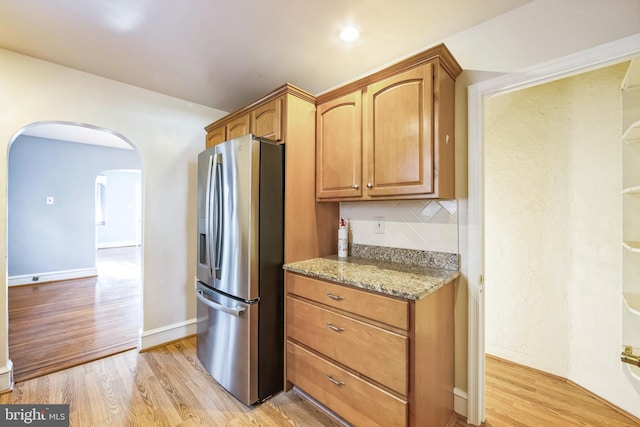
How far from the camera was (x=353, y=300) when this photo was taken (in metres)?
1.47

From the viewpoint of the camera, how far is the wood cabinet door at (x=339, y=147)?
1.87 meters

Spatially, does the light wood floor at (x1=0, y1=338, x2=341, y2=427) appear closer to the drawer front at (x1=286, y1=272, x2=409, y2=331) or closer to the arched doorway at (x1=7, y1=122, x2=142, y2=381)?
the arched doorway at (x1=7, y1=122, x2=142, y2=381)

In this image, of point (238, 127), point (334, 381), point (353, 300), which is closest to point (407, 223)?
point (353, 300)

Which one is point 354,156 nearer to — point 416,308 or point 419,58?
point 419,58

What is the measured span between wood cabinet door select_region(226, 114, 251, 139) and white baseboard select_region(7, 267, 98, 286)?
4631mm

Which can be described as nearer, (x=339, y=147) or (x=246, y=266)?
(x=246, y=266)

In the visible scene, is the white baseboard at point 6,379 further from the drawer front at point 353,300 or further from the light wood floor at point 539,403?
the light wood floor at point 539,403

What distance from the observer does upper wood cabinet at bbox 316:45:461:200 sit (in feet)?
4.98

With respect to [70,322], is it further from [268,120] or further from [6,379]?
[268,120]

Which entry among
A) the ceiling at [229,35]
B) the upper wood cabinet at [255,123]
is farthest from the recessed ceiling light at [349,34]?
the upper wood cabinet at [255,123]

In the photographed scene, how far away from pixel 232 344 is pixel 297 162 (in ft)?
4.49

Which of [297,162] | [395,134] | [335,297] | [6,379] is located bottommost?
[6,379]

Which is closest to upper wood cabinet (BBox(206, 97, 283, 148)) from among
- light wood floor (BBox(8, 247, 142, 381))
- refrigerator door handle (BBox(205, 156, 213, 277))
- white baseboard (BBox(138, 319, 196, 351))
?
refrigerator door handle (BBox(205, 156, 213, 277))

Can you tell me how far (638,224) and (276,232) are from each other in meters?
2.17
